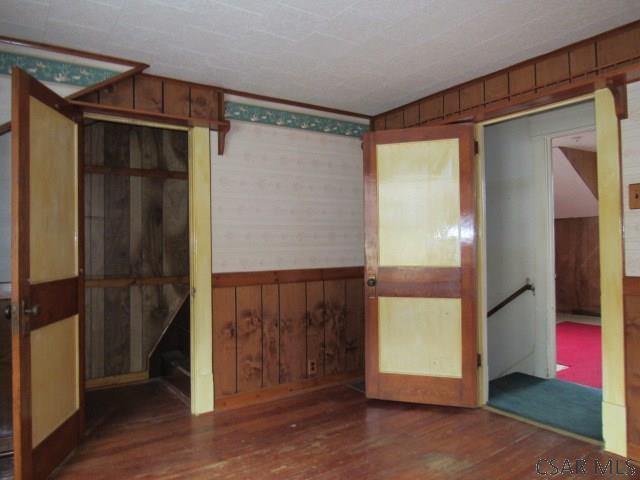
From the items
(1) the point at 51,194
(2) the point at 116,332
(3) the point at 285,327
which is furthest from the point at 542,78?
(2) the point at 116,332

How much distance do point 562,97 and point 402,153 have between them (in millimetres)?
1091

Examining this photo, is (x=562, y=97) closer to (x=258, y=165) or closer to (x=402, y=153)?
(x=402, y=153)

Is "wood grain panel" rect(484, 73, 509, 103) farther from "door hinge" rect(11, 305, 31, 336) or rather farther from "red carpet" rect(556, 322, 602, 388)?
"door hinge" rect(11, 305, 31, 336)

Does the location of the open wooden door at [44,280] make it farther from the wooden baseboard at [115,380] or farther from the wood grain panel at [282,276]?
the wooden baseboard at [115,380]

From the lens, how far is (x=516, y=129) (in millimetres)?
4082

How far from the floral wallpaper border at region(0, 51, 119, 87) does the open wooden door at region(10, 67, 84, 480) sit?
25 centimetres

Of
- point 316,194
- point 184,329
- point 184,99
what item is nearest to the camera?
point 184,99

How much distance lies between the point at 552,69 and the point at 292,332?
2.63m

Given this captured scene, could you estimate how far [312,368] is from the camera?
12.4 ft

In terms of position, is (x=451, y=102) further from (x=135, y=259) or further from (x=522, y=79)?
(x=135, y=259)

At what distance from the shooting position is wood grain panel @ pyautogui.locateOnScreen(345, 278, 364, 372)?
4.00 m

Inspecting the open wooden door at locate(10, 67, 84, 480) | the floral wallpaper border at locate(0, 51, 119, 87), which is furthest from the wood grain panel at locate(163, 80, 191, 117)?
the open wooden door at locate(10, 67, 84, 480)

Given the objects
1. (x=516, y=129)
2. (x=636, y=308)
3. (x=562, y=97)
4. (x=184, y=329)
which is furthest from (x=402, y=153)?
(x=184, y=329)

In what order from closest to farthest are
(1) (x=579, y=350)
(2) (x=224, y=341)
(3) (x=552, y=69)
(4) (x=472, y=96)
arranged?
1. (3) (x=552, y=69)
2. (4) (x=472, y=96)
3. (2) (x=224, y=341)
4. (1) (x=579, y=350)
